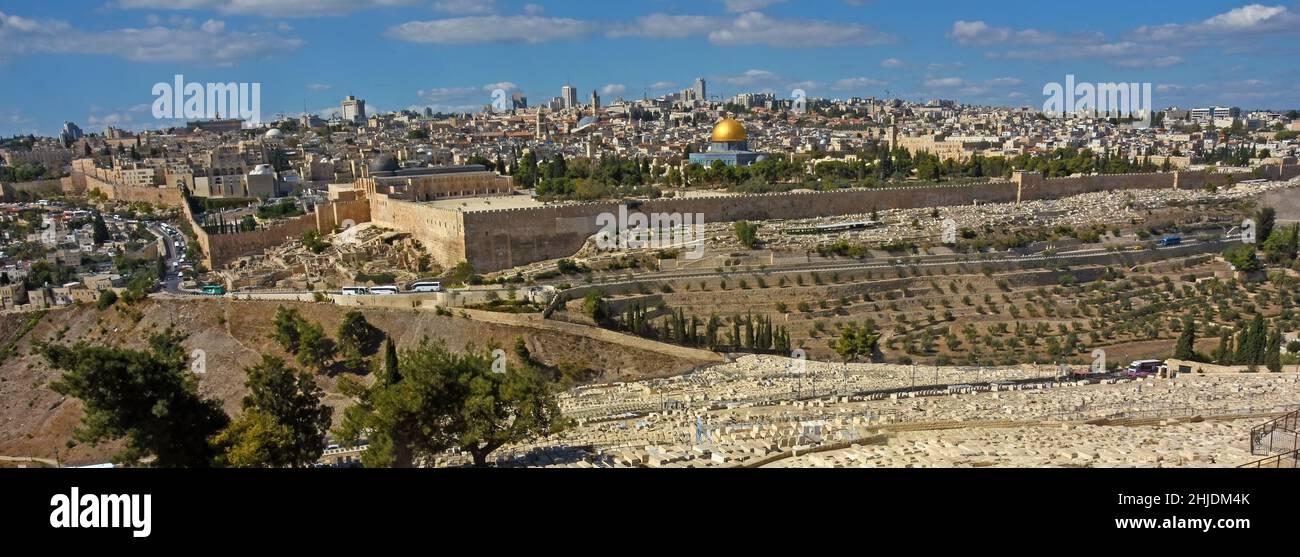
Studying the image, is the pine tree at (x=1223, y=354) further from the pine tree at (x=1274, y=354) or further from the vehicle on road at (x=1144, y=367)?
the vehicle on road at (x=1144, y=367)

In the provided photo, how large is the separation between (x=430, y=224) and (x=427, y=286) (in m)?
4.16

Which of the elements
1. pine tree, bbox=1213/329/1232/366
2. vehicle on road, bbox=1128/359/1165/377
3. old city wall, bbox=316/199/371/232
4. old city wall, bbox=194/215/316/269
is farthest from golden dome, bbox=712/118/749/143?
vehicle on road, bbox=1128/359/1165/377

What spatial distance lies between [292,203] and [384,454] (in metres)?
25.0

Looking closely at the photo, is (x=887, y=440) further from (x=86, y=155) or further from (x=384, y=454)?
(x=86, y=155)

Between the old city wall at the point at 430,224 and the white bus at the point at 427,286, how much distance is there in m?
2.03

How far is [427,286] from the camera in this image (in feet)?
65.2

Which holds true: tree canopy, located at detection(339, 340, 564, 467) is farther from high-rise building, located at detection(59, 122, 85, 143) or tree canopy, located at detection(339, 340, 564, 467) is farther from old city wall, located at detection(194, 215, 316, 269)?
high-rise building, located at detection(59, 122, 85, 143)

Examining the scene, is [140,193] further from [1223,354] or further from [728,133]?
[1223,354]

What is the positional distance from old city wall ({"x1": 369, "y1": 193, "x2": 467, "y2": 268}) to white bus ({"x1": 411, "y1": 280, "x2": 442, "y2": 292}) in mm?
2030

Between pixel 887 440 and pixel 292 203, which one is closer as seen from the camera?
pixel 887 440

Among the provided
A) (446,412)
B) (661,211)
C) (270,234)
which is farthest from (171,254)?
(446,412)

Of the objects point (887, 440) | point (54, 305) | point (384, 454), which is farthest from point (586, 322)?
point (54, 305)

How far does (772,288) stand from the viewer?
2144cm
